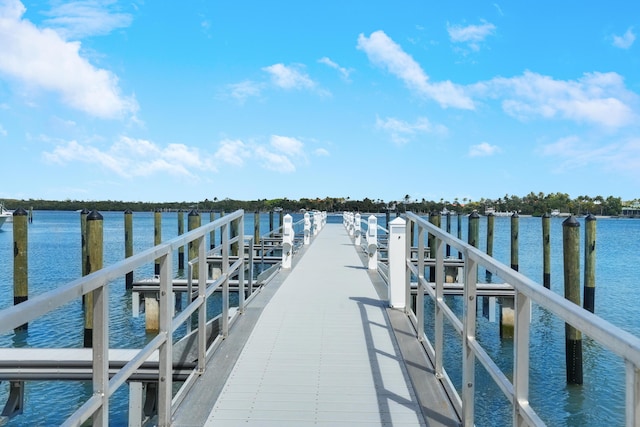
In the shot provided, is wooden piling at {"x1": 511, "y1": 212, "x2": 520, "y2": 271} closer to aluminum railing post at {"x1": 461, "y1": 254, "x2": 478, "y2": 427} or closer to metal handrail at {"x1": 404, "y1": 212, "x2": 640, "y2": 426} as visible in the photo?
metal handrail at {"x1": 404, "y1": 212, "x2": 640, "y2": 426}

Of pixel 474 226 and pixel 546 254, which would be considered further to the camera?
pixel 474 226

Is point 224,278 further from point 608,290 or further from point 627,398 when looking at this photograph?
point 608,290

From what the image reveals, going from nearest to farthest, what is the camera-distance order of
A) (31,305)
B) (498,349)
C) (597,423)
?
1. (31,305)
2. (597,423)
3. (498,349)

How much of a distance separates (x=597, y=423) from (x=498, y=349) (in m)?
3.94

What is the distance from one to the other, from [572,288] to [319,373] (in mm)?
6757

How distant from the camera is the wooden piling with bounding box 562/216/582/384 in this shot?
9.45m

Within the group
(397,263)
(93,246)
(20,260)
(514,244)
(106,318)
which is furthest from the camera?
(514,244)

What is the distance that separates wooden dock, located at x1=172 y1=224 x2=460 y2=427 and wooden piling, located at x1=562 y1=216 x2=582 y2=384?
397 centimetres

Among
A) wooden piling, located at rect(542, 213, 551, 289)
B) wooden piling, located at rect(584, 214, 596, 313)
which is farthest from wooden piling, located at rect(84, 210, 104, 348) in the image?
wooden piling, located at rect(542, 213, 551, 289)

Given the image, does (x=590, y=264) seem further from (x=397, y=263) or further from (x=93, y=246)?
(x=93, y=246)

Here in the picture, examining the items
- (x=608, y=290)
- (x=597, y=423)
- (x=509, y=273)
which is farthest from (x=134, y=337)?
(x=608, y=290)

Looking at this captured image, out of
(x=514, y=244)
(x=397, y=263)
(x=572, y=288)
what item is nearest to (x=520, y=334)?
(x=397, y=263)

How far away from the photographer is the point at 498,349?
11961mm

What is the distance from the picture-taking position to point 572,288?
9703 mm
